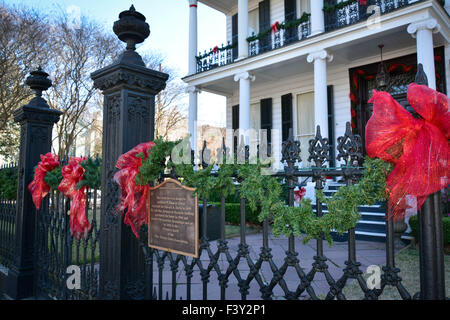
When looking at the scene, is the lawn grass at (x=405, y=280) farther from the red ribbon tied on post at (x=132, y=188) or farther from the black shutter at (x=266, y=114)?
the black shutter at (x=266, y=114)

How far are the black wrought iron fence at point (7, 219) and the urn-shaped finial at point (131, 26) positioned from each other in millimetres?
3646

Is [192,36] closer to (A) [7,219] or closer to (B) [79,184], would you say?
(A) [7,219]

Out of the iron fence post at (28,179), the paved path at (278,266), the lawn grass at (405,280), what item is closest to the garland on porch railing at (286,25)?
the paved path at (278,266)

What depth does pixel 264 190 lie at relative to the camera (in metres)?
1.76

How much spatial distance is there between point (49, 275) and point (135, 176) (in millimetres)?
2302

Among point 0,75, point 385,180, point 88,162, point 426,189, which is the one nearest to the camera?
point 426,189

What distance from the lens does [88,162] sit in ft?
9.28

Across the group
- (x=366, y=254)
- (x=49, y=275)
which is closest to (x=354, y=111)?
(x=366, y=254)

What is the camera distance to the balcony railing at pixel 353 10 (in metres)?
7.98

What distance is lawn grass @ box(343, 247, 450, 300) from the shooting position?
3289 mm

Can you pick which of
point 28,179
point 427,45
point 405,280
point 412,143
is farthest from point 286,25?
point 412,143

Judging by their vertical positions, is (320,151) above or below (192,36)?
below

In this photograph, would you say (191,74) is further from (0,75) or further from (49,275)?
(49,275)

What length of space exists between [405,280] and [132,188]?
12.0 feet
